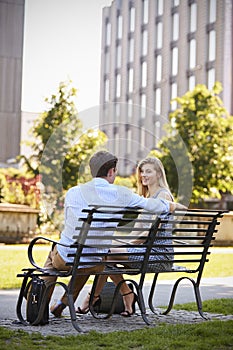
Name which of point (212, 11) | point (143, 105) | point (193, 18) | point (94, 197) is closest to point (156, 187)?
point (94, 197)

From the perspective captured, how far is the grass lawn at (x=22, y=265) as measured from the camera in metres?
10.6

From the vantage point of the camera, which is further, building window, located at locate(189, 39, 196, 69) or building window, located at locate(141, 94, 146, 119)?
building window, located at locate(141, 94, 146, 119)

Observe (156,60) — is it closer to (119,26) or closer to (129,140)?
(129,140)

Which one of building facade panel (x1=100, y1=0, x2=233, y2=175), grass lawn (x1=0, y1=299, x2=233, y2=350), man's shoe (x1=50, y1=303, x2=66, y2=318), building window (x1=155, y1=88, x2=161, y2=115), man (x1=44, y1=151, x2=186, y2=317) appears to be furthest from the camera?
building window (x1=155, y1=88, x2=161, y2=115)

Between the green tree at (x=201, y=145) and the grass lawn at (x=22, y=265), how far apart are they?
13475 mm

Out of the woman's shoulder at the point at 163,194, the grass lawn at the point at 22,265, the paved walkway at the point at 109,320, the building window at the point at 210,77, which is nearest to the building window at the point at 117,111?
the building window at the point at 210,77

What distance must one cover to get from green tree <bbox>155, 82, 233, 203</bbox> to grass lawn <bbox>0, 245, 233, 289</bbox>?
531 inches

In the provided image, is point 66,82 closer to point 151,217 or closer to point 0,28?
point 0,28

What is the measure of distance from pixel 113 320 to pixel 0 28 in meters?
36.3

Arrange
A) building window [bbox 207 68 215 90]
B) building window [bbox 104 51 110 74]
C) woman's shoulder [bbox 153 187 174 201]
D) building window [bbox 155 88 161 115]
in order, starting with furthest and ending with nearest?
building window [bbox 104 51 110 74] → building window [bbox 155 88 161 115] → building window [bbox 207 68 215 90] → woman's shoulder [bbox 153 187 174 201]

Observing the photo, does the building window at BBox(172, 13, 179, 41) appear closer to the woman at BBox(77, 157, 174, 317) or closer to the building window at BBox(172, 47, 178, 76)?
the building window at BBox(172, 47, 178, 76)

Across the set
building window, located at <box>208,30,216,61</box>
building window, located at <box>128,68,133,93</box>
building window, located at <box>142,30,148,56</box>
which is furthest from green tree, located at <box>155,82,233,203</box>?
building window, located at <box>128,68,133,93</box>

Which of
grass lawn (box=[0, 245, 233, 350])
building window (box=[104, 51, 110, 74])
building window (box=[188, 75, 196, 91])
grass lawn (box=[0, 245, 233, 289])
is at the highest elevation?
building window (box=[104, 51, 110, 74])

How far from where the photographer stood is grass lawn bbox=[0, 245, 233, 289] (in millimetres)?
10599
